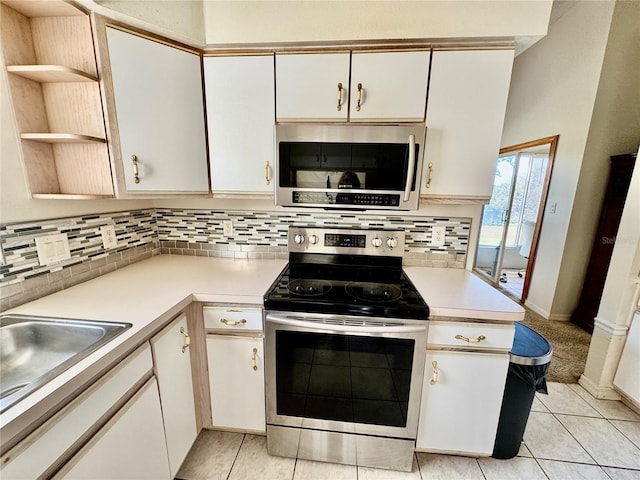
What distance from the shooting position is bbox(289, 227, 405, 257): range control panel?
171 cm

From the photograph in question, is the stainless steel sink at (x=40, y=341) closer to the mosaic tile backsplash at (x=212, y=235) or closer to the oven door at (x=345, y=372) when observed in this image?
the mosaic tile backsplash at (x=212, y=235)

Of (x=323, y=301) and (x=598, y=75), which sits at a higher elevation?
(x=598, y=75)

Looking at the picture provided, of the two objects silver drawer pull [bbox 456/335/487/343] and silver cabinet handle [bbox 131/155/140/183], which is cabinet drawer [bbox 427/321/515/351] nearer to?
silver drawer pull [bbox 456/335/487/343]

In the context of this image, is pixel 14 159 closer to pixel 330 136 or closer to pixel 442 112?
pixel 330 136

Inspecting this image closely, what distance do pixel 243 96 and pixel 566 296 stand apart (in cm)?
358

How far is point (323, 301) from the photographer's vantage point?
1226 millimetres

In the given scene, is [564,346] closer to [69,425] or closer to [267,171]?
[267,171]

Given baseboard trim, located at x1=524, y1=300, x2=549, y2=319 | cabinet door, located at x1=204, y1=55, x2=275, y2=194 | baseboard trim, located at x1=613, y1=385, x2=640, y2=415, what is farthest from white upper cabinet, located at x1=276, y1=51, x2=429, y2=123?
baseboard trim, located at x1=524, y1=300, x2=549, y2=319

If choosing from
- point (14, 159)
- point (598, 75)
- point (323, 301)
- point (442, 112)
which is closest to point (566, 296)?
point (598, 75)

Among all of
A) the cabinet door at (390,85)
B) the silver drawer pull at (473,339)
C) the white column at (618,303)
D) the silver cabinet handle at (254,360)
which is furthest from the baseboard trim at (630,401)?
the silver cabinet handle at (254,360)

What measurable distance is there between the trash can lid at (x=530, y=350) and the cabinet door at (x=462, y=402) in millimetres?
118

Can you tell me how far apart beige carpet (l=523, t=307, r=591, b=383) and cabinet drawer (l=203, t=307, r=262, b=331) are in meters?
2.26

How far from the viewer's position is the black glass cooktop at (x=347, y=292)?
1198 millimetres

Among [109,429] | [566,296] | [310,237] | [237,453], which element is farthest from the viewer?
[566,296]
